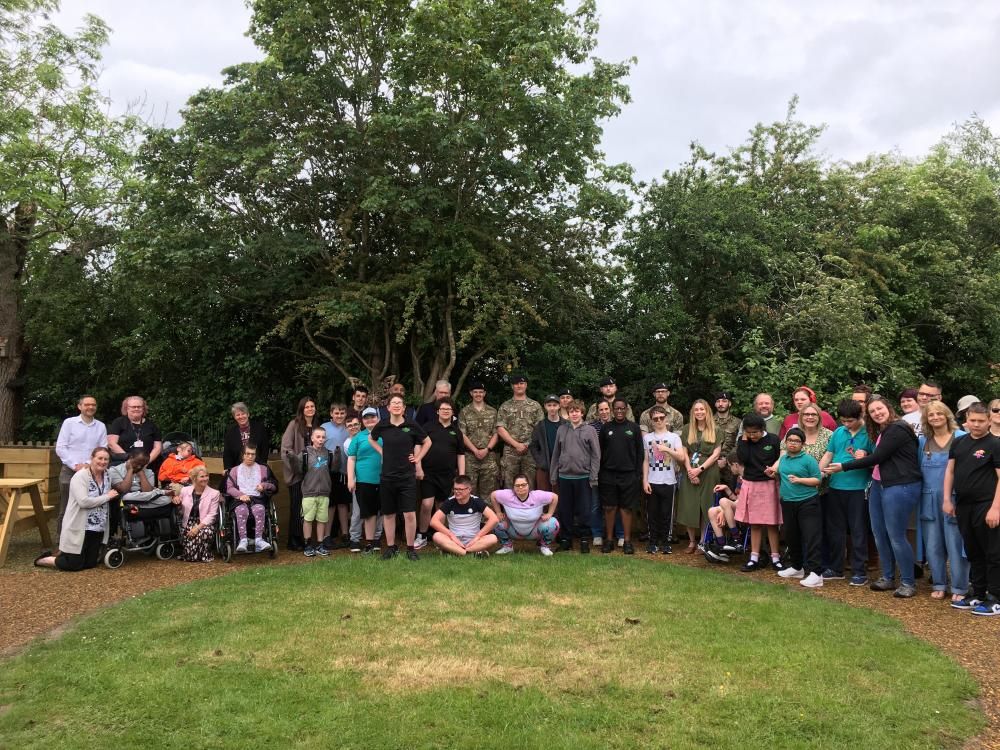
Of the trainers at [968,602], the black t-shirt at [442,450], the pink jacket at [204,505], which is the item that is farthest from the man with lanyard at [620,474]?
the pink jacket at [204,505]

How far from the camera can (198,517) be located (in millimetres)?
7953

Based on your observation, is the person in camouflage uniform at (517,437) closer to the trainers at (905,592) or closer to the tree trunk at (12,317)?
the trainers at (905,592)

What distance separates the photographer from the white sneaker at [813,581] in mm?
6750

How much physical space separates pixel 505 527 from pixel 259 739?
4.78 m

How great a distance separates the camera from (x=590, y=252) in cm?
1257

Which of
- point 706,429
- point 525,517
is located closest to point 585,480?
point 525,517

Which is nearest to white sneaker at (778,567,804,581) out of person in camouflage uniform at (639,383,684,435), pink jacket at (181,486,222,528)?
person in camouflage uniform at (639,383,684,435)

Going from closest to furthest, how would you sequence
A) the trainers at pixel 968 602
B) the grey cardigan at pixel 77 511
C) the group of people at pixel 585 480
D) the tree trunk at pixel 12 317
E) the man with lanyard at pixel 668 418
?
1. the trainers at pixel 968 602
2. the group of people at pixel 585 480
3. the grey cardigan at pixel 77 511
4. the man with lanyard at pixel 668 418
5. the tree trunk at pixel 12 317

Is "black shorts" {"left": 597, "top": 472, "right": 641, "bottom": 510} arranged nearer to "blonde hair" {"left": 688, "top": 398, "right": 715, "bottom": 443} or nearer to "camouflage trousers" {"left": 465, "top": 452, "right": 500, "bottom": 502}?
"blonde hair" {"left": 688, "top": 398, "right": 715, "bottom": 443}

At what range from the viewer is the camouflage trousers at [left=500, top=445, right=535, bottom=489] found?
29.3 ft

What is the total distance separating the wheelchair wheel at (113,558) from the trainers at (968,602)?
25.7 ft

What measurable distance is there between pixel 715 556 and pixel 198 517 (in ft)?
18.3

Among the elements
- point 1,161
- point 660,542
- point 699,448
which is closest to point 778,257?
point 699,448

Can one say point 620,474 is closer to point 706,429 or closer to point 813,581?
point 706,429
